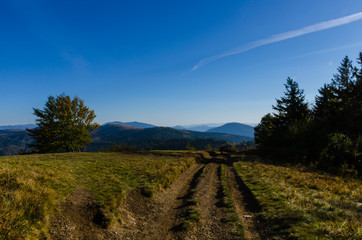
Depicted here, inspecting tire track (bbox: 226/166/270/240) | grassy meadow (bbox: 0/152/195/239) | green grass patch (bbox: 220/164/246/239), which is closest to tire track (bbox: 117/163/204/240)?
grassy meadow (bbox: 0/152/195/239)

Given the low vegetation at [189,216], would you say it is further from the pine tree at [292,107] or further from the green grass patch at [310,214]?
the pine tree at [292,107]

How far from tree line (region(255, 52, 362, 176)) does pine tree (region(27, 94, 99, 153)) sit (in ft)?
145

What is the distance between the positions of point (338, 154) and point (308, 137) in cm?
547

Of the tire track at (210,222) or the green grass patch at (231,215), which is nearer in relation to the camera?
the tire track at (210,222)

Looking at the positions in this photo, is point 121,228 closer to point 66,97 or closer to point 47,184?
point 47,184

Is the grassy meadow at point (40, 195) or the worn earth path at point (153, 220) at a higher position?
the grassy meadow at point (40, 195)

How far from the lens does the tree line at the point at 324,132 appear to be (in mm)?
25308

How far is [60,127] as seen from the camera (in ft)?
115

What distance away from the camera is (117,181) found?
12.0 m

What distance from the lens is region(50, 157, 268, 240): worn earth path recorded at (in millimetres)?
6434

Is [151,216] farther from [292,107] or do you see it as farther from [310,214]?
[292,107]

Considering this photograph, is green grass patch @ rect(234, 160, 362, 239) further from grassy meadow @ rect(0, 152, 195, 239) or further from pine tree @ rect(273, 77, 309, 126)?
pine tree @ rect(273, 77, 309, 126)

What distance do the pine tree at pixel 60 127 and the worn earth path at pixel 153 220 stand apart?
107 feet

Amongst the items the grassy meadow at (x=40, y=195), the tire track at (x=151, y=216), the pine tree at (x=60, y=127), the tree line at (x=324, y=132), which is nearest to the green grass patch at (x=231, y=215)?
the tire track at (x=151, y=216)
